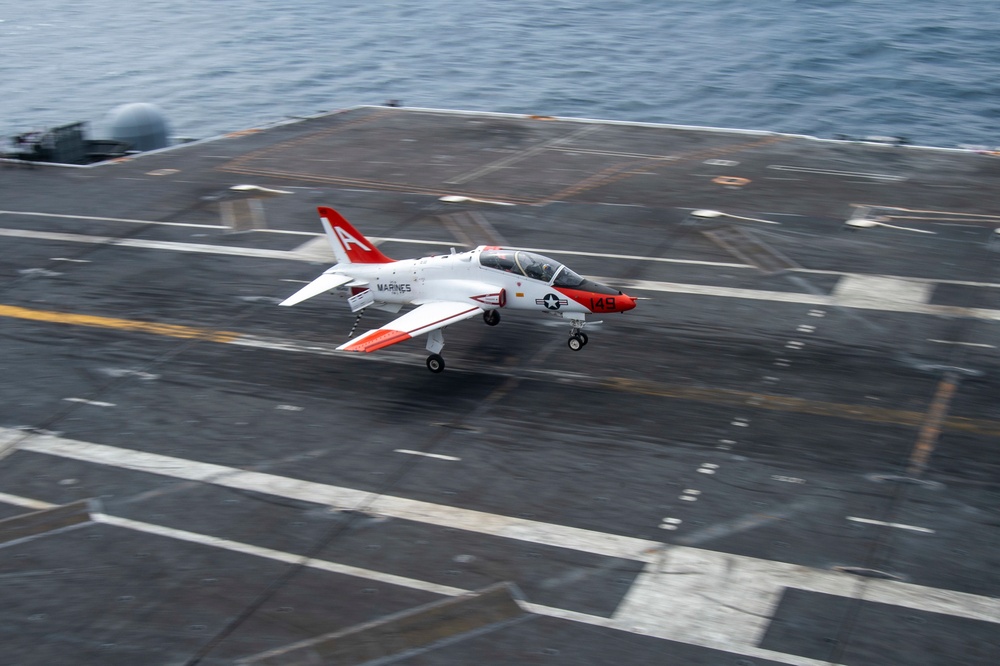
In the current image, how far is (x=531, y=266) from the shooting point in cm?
2998

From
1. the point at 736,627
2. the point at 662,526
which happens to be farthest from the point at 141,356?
the point at 736,627

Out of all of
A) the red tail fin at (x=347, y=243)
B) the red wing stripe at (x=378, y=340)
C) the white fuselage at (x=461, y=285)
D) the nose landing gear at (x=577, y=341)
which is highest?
the red tail fin at (x=347, y=243)

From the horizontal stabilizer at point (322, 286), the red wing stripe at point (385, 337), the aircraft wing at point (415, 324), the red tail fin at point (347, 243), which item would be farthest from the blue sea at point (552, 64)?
the red wing stripe at point (385, 337)

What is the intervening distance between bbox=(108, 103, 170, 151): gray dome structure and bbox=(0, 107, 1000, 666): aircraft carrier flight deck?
16.5 metres

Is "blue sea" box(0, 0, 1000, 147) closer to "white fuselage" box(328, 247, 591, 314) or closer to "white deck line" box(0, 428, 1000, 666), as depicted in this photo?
"white fuselage" box(328, 247, 591, 314)

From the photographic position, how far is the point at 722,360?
3041cm

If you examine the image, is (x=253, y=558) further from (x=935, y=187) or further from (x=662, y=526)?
(x=935, y=187)

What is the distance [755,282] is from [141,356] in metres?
21.5

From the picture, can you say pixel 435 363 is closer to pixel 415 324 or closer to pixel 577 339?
pixel 415 324

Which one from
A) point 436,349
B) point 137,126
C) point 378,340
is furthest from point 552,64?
point 378,340

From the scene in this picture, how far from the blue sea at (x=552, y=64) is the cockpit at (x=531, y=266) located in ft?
181

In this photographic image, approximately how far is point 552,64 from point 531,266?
7829 cm

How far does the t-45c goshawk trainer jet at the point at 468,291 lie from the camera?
2952cm

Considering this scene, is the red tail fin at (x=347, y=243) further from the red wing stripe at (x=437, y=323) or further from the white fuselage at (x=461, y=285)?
the red wing stripe at (x=437, y=323)
